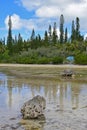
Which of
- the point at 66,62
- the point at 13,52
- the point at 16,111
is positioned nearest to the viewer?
the point at 16,111

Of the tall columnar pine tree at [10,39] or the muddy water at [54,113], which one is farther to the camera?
the tall columnar pine tree at [10,39]

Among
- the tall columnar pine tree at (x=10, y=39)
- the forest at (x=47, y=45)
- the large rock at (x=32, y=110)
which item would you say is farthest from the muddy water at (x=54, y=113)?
the tall columnar pine tree at (x=10, y=39)

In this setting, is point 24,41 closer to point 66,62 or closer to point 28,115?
point 66,62

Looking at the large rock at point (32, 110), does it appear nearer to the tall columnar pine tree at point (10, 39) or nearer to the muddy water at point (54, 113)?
the muddy water at point (54, 113)

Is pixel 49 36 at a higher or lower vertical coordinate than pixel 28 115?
higher

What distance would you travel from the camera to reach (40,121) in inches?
369

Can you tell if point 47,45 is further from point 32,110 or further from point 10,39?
point 32,110

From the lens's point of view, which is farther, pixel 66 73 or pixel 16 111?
pixel 66 73

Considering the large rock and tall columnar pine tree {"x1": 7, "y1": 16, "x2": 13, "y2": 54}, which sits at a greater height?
tall columnar pine tree {"x1": 7, "y1": 16, "x2": 13, "y2": 54}

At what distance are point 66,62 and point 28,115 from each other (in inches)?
1903

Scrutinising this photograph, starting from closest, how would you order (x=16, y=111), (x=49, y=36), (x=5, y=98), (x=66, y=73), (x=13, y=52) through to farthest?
(x=16, y=111) → (x=5, y=98) → (x=66, y=73) → (x=13, y=52) → (x=49, y=36)

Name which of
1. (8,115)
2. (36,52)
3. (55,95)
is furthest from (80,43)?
(8,115)

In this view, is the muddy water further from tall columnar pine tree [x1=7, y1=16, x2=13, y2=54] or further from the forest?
tall columnar pine tree [x1=7, y1=16, x2=13, y2=54]

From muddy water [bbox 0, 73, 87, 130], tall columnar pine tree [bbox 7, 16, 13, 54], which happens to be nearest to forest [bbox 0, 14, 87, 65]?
tall columnar pine tree [bbox 7, 16, 13, 54]
